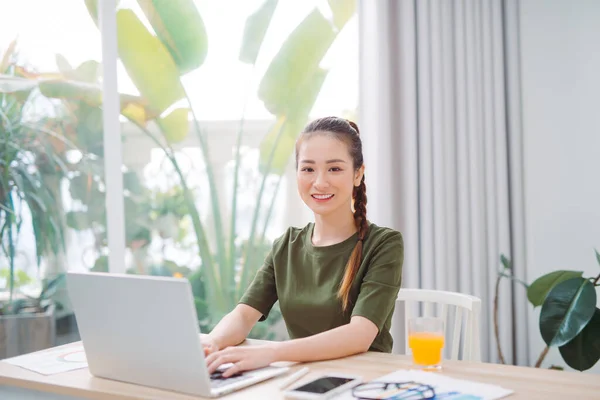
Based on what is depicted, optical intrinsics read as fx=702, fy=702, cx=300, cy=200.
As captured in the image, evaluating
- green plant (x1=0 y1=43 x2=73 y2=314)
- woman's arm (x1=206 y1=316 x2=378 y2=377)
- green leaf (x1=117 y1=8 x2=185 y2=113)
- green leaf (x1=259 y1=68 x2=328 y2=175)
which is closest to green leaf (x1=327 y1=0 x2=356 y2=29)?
green leaf (x1=259 y1=68 x2=328 y2=175)

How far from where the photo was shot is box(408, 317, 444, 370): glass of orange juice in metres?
1.41

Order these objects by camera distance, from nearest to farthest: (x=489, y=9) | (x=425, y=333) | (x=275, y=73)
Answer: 1. (x=425, y=333)
2. (x=489, y=9)
3. (x=275, y=73)

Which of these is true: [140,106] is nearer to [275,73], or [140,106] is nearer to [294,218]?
[275,73]

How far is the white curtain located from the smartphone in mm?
1845

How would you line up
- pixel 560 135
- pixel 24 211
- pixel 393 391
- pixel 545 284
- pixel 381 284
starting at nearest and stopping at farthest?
pixel 393 391, pixel 381 284, pixel 545 284, pixel 24 211, pixel 560 135

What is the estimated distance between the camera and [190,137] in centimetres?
394

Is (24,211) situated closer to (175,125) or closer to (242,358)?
(175,125)

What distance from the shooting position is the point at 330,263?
180 cm

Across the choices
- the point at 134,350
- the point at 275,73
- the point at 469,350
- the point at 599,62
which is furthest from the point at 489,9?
the point at 134,350

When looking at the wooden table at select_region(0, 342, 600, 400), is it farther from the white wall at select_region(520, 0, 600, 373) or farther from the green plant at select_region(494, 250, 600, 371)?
the white wall at select_region(520, 0, 600, 373)

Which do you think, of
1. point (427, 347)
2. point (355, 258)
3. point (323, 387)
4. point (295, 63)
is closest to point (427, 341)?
point (427, 347)

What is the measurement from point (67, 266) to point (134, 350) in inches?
71.4

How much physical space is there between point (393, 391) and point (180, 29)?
256 cm

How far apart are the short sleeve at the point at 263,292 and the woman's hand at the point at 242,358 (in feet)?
1.38
